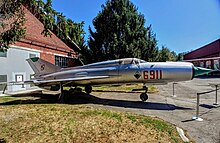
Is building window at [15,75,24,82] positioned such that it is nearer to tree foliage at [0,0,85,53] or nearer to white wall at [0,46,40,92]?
white wall at [0,46,40,92]

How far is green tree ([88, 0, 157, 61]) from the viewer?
734 inches

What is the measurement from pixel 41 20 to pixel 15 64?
9161 mm

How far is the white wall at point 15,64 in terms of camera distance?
38.2 feet

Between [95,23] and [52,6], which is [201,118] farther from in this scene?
[95,23]

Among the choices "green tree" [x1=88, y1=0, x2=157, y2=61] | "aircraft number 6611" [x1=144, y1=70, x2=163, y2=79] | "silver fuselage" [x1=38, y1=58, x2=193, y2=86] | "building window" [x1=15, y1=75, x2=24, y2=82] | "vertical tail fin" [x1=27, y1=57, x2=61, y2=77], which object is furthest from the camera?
"green tree" [x1=88, y1=0, x2=157, y2=61]

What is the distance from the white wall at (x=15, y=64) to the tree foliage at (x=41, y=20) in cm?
764

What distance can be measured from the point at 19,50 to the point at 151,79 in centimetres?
930

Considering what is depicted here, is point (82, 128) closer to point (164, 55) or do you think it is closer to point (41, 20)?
point (41, 20)

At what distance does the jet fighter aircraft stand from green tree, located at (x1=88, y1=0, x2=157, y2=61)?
28.3 feet

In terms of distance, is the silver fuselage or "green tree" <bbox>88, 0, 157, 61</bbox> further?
"green tree" <bbox>88, 0, 157, 61</bbox>

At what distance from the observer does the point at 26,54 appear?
13.5 meters

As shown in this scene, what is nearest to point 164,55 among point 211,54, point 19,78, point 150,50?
point 211,54

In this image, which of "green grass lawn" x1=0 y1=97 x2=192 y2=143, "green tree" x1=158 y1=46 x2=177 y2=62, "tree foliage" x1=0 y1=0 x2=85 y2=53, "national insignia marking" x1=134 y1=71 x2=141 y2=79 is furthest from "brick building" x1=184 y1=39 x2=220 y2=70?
Result: "tree foliage" x1=0 y1=0 x2=85 y2=53

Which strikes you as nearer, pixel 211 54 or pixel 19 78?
pixel 19 78
